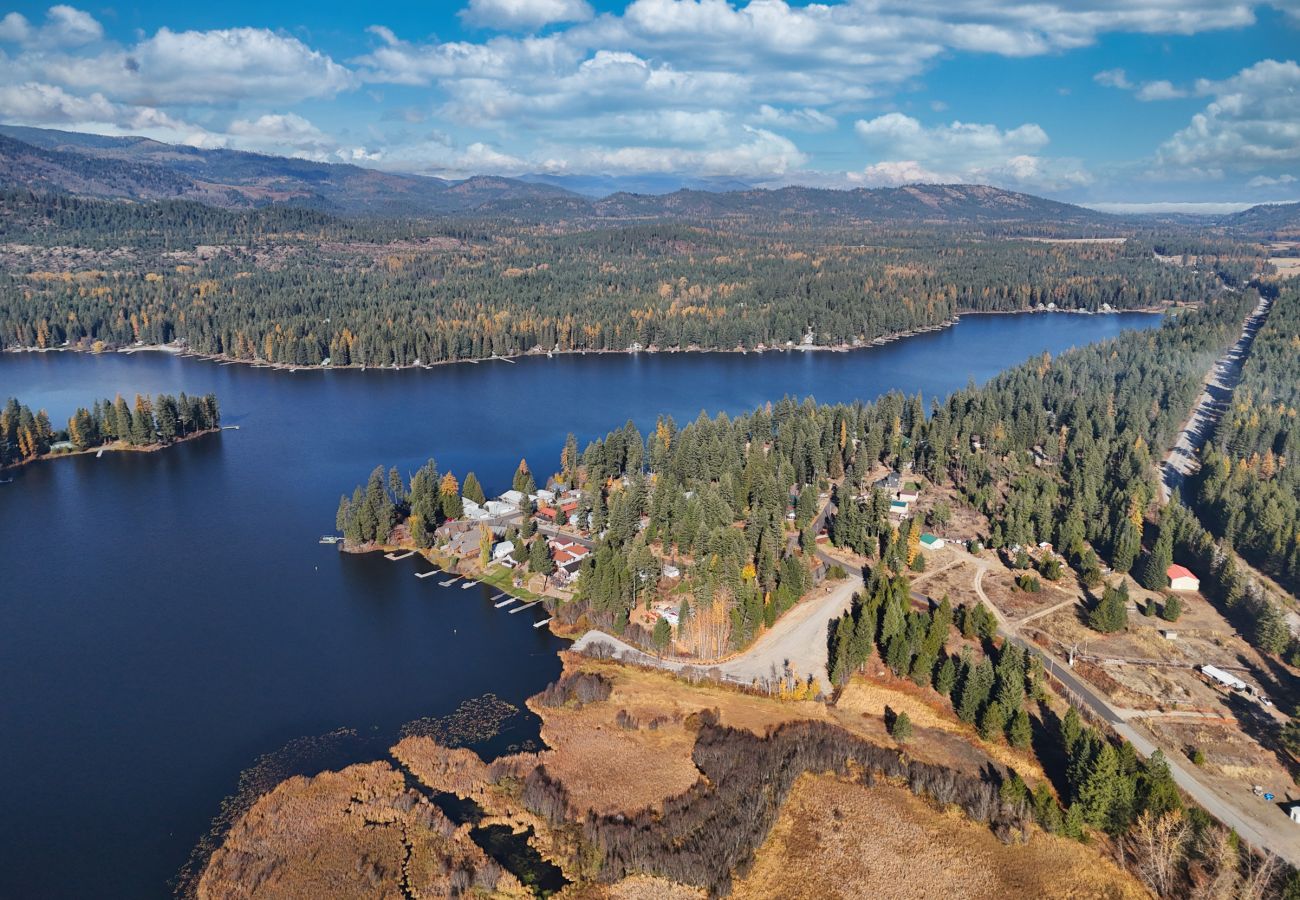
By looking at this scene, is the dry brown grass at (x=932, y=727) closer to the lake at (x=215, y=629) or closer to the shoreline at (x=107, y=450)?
the lake at (x=215, y=629)

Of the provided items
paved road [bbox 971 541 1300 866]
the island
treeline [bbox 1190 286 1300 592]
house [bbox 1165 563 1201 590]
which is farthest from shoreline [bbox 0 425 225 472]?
treeline [bbox 1190 286 1300 592]

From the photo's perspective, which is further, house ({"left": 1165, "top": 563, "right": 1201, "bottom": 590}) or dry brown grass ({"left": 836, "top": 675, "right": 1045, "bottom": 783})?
house ({"left": 1165, "top": 563, "right": 1201, "bottom": 590})

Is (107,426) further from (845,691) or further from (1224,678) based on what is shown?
(1224,678)

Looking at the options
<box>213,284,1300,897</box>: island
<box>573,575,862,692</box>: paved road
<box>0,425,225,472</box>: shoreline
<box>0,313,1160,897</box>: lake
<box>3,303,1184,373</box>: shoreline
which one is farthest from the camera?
<box>3,303,1184,373</box>: shoreline

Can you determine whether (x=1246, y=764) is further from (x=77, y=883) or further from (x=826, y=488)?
(x=77, y=883)

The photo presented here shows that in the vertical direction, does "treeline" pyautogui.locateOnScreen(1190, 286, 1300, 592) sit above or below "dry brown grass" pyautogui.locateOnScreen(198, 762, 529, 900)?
above

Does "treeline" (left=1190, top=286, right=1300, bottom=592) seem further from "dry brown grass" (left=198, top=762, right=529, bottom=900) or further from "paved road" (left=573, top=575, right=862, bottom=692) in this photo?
"dry brown grass" (left=198, top=762, right=529, bottom=900)

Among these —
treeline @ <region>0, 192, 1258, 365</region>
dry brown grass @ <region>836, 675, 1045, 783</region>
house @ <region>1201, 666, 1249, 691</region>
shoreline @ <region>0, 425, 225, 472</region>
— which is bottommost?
dry brown grass @ <region>836, 675, 1045, 783</region>

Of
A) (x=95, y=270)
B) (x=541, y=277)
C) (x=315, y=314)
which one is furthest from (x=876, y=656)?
(x=95, y=270)
